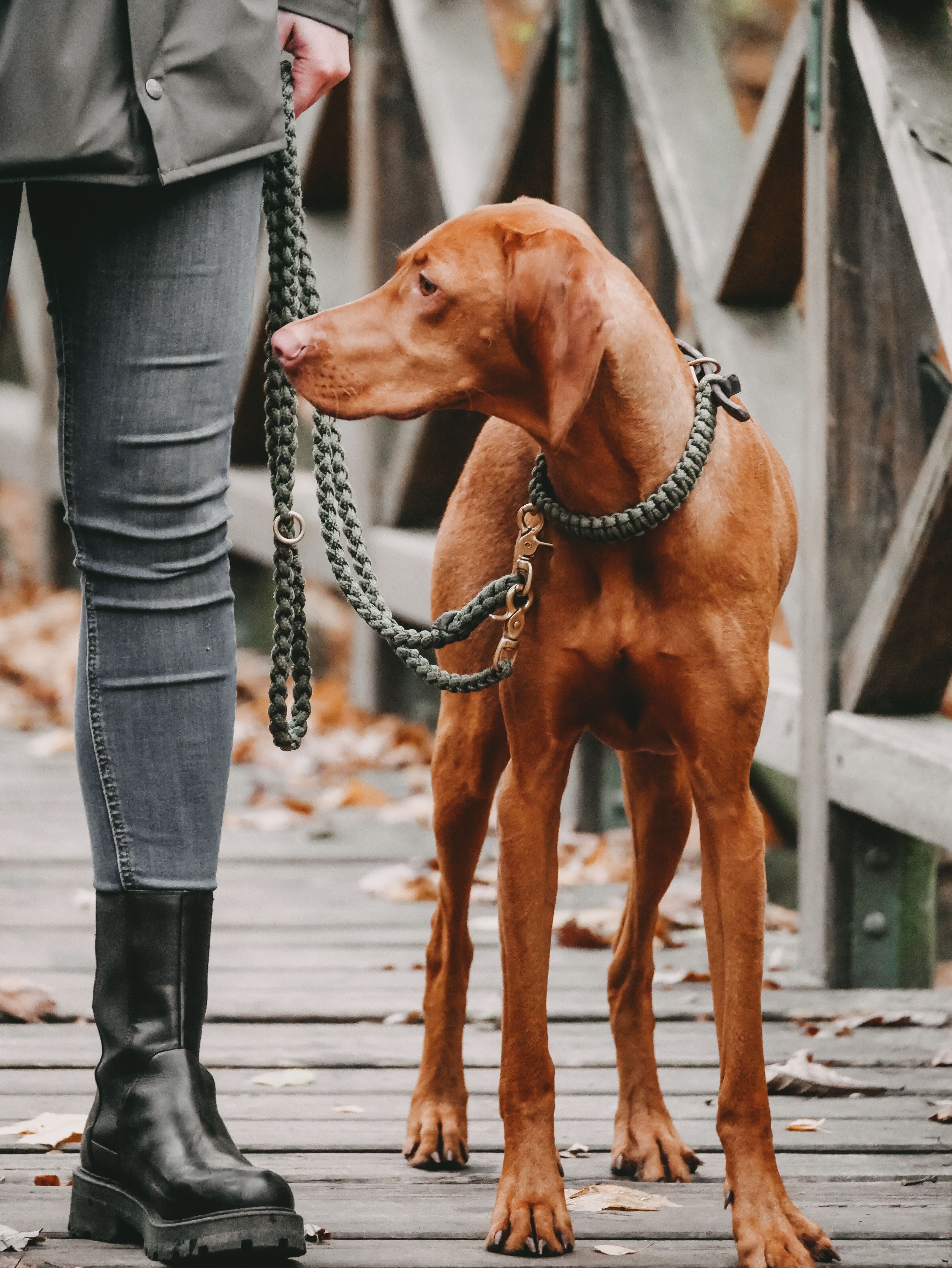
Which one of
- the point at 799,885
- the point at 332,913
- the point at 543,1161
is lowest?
the point at 332,913

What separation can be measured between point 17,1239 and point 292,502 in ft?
3.09

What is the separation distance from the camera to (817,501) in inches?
126

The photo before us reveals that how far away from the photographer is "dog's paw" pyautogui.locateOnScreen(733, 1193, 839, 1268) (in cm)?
193

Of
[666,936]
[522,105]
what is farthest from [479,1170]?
[522,105]

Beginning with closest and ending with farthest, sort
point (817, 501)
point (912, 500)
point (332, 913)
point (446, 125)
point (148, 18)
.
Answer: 1. point (148, 18)
2. point (912, 500)
3. point (817, 501)
4. point (332, 913)
5. point (446, 125)

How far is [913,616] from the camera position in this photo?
3049mm

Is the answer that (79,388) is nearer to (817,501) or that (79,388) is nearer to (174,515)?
(174,515)

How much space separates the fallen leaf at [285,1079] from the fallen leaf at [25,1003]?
19.1 inches

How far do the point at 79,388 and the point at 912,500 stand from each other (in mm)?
1520

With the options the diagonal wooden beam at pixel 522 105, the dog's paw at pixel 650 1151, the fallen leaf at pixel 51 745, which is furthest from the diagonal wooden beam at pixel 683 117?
the fallen leaf at pixel 51 745

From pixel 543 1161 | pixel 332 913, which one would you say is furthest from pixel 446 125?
pixel 543 1161

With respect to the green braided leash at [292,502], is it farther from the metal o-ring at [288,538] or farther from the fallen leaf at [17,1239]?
→ the fallen leaf at [17,1239]

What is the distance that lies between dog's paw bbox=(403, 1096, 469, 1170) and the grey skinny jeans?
1.63 feet

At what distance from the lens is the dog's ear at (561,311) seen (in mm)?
1867
